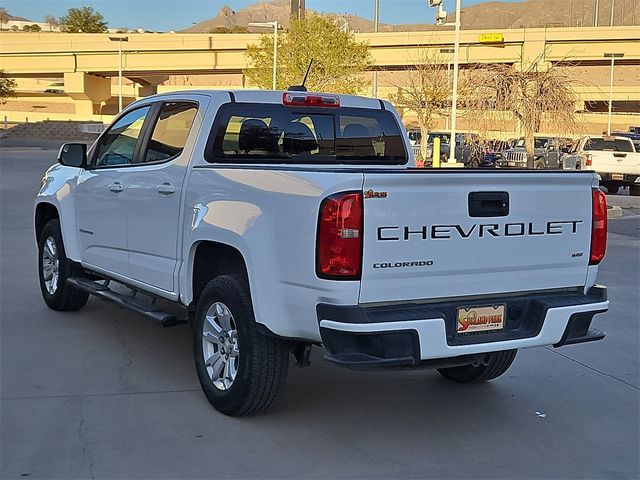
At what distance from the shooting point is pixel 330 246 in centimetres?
434

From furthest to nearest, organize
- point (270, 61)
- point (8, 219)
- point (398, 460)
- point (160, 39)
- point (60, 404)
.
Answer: point (160, 39) → point (270, 61) → point (8, 219) → point (60, 404) → point (398, 460)

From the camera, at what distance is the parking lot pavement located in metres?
4.59

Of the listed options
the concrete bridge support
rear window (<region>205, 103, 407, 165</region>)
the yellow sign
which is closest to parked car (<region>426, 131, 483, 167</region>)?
the yellow sign

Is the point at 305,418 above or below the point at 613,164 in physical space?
below

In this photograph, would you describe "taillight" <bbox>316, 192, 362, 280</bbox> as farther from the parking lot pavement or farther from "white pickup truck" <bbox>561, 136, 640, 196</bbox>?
"white pickup truck" <bbox>561, 136, 640, 196</bbox>

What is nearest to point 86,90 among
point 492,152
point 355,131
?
point 492,152

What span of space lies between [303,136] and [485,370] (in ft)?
7.39

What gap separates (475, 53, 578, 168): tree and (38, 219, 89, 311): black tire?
15.9 m

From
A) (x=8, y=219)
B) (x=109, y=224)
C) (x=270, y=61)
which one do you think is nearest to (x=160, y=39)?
(x=270, y=61)

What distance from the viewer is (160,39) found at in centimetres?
7575

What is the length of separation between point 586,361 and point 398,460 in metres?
2.90

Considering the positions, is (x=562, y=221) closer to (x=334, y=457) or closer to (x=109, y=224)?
(x=334, y=457)

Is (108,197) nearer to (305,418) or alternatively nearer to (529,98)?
(305,418)

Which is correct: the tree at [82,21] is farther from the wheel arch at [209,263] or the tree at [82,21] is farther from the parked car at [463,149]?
the wheel arch at [209,263]
